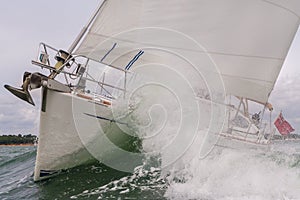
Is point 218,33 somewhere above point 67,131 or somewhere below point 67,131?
above

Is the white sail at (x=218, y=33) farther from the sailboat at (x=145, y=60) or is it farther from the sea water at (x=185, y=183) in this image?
the sea water at (x=185, y=183)

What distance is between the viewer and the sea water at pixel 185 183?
15.7 feet

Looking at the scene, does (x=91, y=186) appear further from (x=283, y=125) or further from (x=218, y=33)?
(x=283, y=125)

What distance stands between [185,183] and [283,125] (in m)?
8.14

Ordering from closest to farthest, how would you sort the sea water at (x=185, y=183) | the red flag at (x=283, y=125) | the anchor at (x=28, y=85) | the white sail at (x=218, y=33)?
the sea water at (x=185, y=183) → the anchor at (x=28, y=85) → the white sail at (x=218, y=33) → the red flag at (x=283, y=125)

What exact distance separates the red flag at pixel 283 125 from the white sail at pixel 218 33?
149 inches

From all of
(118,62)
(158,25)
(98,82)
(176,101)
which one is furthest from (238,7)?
(98,82)

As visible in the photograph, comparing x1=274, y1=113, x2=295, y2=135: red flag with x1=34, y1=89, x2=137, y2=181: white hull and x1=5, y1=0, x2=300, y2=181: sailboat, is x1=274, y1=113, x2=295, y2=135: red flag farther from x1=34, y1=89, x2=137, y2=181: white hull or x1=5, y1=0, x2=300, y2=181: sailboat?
x1=34, y1=89, x2=137, y2=181: white hull

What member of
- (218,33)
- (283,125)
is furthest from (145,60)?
(283,125)

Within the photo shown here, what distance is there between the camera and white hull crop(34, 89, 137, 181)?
644cm

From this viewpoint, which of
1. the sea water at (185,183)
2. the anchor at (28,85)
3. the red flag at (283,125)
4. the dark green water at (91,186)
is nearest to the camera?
the sea water at (185,183)

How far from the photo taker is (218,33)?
7230 millimetres

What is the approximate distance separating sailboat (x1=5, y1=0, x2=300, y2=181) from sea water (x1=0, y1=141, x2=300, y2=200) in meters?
0.48

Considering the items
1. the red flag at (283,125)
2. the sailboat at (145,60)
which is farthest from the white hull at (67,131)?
the red flag at (283,125)
